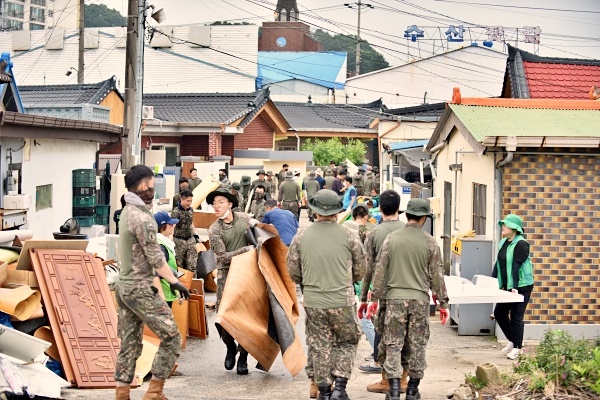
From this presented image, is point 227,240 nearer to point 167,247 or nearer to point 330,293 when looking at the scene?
point 167,247

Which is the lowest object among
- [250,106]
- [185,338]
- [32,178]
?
[185,338]

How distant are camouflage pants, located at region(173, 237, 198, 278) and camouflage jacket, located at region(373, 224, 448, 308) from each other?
6.22 m

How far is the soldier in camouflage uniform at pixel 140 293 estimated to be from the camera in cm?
787

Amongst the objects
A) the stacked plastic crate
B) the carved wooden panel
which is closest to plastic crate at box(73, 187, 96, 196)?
the stacked plastic crate

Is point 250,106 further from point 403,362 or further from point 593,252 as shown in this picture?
point 403,362

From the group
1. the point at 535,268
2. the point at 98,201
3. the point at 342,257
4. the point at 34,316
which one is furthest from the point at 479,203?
the point at 98,201

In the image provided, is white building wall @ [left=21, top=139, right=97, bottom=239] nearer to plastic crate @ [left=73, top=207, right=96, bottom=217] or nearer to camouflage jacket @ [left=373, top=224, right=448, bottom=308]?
plastic crate @ [left=73, top=207, right=96, bottom=217]

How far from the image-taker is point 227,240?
34.1ft

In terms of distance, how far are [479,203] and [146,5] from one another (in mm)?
10503

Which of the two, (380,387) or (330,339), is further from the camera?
(380,387)

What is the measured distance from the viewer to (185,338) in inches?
453

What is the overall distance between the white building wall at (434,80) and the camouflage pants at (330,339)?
197ft

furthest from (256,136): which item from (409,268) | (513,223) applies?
(409,268)

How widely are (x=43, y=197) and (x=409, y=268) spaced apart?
10.1 meters
